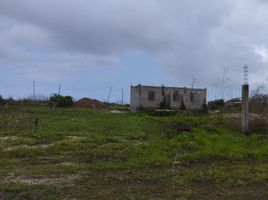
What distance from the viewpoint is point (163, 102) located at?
1703 inches

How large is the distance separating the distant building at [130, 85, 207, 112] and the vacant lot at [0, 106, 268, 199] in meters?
25.4

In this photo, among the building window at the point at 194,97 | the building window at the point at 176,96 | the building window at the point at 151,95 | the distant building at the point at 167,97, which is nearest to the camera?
the distant building at the point at 167,97

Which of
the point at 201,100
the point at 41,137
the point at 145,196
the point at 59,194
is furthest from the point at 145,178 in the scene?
the point at 201,100

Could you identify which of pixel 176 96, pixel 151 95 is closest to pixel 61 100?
pixel 151 95

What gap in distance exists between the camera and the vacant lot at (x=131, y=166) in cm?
824

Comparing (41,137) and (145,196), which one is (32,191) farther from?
(41,137)

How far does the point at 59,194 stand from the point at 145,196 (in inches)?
59.6

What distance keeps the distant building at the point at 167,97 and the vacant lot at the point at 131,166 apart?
83.2ft

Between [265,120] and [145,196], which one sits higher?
[265,120]

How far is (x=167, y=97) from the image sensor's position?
4419 cm

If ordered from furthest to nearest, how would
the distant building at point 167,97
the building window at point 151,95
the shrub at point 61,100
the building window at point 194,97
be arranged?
the shrub at point 61,100
the building window at point 194,97
the building window at point 151,95
the distant building at point 167,97

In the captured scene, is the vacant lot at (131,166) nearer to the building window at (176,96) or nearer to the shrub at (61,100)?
the building window at (176,96)

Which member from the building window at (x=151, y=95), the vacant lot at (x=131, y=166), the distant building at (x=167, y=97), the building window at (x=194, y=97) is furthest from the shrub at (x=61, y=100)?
the vacant lot at (x=131, y=166)

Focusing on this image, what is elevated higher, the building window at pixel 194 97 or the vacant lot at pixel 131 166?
the building window at pixel 194 97
